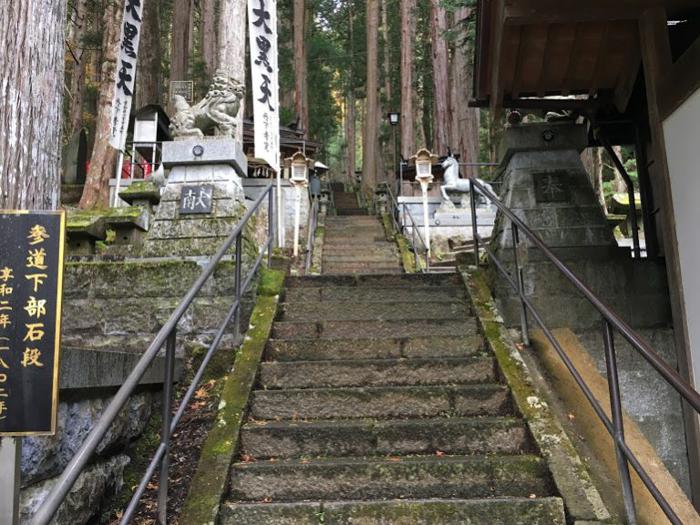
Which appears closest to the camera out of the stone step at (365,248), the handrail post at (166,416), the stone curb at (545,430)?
the handrail post at (166,416)

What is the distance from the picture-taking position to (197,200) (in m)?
4.77

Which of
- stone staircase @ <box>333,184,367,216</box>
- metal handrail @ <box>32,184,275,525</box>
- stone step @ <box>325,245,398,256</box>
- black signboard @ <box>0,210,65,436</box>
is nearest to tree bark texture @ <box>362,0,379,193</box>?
stone staircase @ <box>333,184,367,216</box>

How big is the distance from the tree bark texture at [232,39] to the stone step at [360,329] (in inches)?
171

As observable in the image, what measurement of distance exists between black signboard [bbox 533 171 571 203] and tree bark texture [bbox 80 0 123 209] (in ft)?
28.7

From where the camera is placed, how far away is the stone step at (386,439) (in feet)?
10.2

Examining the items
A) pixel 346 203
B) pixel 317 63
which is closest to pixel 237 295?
pixel 346 203

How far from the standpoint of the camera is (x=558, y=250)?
15.5 ft

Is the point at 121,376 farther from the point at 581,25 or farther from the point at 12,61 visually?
the point at 581,25

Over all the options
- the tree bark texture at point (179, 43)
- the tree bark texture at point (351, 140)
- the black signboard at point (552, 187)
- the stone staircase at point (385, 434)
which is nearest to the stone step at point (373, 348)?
the stone staircase at point (385, 434)

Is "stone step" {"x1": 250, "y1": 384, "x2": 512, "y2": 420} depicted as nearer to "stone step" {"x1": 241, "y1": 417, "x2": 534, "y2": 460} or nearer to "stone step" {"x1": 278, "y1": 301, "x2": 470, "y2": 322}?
"stone step" {"x1": 241, "y1": 417, "x2": 534, "y2": 460}

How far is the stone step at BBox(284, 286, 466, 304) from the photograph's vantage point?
4.82 m

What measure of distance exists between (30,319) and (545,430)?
2517 mm

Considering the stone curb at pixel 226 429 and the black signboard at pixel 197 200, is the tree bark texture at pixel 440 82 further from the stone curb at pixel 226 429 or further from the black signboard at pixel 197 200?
the stone curb at pixel 226 429

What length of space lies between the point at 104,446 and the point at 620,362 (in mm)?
3635
